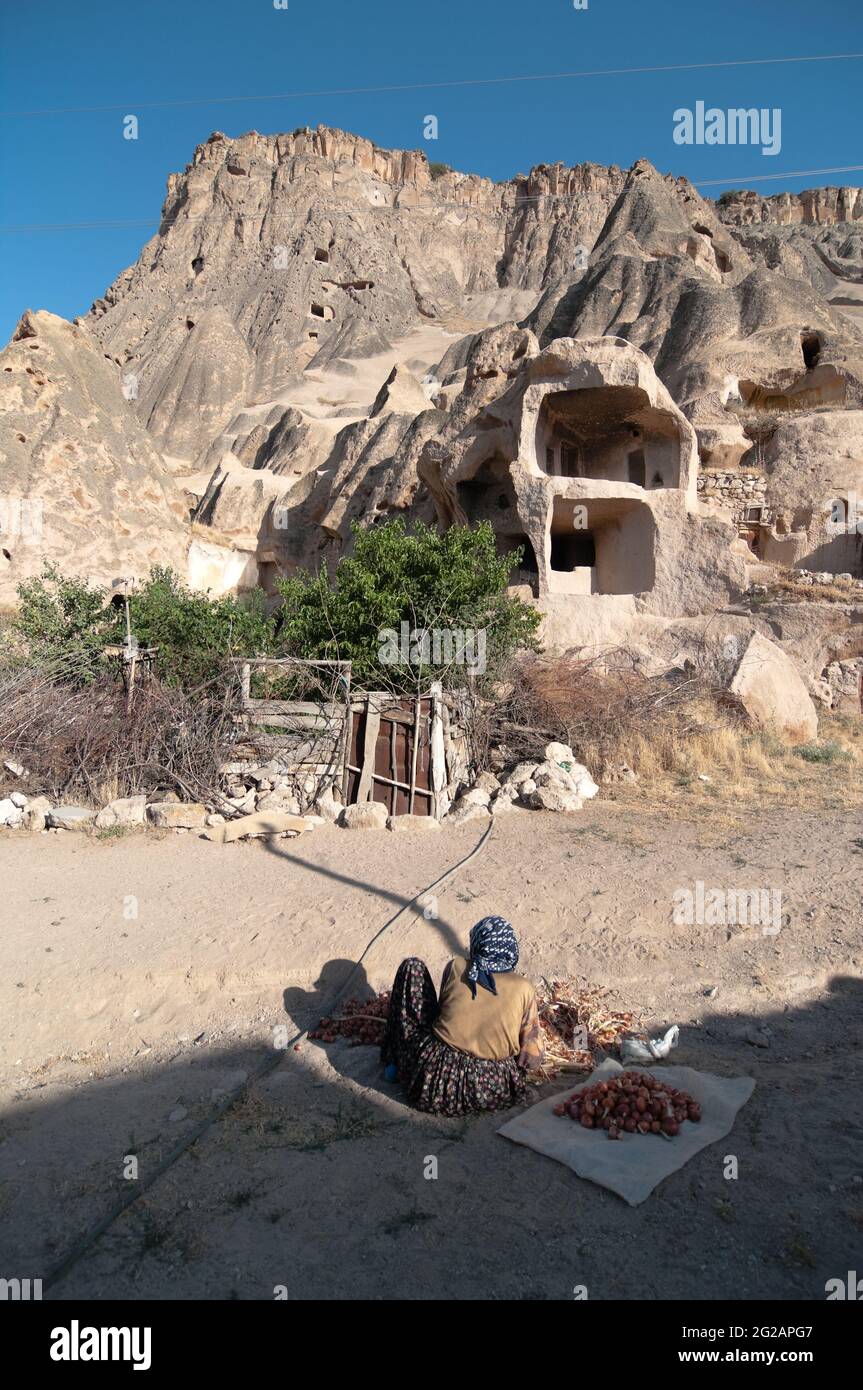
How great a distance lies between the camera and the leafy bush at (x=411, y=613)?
28.8 feet

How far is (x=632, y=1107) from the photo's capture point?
3.15 m

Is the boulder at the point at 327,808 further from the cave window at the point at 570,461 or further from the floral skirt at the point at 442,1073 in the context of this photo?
the cave window at the point at 570,461

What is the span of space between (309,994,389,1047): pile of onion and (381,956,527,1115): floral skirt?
1.93 ft

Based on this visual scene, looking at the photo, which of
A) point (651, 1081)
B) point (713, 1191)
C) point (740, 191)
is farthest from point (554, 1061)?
point (740, 191)

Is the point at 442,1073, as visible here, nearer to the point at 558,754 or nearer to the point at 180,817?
the point at 180,817

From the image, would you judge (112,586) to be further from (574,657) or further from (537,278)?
(537,278)

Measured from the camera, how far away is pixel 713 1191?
280 cm

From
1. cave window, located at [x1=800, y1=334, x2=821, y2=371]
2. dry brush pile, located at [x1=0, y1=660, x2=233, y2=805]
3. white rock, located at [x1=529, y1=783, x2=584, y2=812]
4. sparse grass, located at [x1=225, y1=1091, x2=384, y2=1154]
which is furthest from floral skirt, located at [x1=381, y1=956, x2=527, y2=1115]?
cave window, located at [x1=800, y1=334, x2=821, y2=371]

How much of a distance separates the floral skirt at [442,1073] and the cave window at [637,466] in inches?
490

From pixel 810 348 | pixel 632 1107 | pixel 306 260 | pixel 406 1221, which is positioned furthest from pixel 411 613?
pixel 306 260

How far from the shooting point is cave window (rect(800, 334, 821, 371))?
17994 mm

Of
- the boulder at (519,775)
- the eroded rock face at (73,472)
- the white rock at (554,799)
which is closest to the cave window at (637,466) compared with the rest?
the eroded rock face at (73,472)

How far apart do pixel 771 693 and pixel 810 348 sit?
12560 millimetres

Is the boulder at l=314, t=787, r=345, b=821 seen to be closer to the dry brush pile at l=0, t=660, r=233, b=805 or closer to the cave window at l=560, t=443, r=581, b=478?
the dry brush pile at l=0, t=660, r=233, b=805
